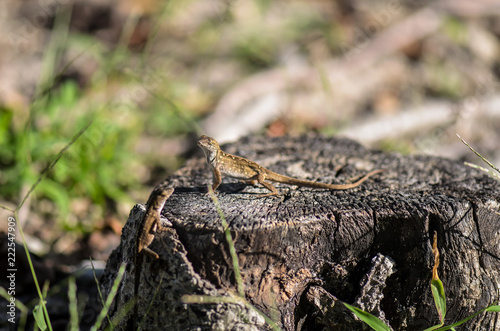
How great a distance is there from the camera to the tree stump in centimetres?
258

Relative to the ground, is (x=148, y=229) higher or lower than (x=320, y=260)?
higher

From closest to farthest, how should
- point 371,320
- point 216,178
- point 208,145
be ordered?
point 371,320, point 216,178, point 208,145

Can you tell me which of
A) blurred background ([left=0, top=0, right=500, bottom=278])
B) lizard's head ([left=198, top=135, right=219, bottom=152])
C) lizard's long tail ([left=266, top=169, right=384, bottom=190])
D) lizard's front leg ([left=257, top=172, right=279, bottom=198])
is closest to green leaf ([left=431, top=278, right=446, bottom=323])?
lizard's long tail ([left=266, top=169, right=384, bottom=190])

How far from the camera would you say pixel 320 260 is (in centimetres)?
273

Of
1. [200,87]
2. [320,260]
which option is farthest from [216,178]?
[200,87]

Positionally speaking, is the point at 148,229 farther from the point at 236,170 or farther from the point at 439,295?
the point at 439,295

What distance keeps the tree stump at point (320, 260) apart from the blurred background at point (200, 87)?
2.21 meters

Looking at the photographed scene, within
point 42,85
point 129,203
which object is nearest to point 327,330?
point 129,203

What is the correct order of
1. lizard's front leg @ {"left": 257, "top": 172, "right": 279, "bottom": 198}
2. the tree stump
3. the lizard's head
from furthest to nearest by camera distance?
the lizard's head
lizard's front leg @ {"left": 257, "top": 172, "right": 279, "bottom": 198}
the tree stump

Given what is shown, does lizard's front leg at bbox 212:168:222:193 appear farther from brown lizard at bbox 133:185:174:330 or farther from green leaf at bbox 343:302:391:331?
green leaf at bbox 343:302:391:331

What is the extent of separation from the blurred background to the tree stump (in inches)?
87.2

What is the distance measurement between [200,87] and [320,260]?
227 inches

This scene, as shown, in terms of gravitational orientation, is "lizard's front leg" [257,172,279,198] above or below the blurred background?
below

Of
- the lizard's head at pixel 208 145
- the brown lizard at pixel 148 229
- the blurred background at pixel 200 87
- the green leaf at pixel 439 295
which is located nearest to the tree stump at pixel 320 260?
the brown lizard at pixel 148 229
